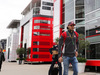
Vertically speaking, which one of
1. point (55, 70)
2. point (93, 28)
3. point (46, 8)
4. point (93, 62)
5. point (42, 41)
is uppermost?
point (46, 8)

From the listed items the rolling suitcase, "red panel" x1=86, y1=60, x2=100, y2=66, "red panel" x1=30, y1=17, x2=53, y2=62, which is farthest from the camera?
"red panel" x1=30, y1=17, x2=53, y2=62

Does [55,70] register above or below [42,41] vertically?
below

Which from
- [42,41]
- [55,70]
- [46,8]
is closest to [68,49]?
[55,70]

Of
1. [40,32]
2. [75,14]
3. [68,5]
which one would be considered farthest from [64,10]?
[40,32]

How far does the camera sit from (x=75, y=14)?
17656 millimetres

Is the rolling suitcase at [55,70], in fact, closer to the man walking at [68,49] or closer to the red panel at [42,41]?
the man walking at [68,49]

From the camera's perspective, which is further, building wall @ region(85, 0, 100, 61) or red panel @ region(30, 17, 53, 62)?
red panel @ region(30, 17, 53, 62)

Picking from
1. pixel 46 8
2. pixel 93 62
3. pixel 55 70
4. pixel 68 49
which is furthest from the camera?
pixel 46 8

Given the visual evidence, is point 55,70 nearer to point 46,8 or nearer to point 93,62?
point 93,62

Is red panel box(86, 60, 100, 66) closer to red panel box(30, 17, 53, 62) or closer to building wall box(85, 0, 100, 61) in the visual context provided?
building wall box(85, 0, 100, 61)

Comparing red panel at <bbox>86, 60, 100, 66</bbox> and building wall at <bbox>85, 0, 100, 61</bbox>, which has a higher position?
building wall at <bbox>85, 0, 100, 61</bbox>

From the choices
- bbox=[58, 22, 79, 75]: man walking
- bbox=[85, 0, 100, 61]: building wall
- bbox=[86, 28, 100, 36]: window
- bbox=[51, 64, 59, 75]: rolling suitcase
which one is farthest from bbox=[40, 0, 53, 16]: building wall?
bbox=[58, 22, 79, 75]: man walking

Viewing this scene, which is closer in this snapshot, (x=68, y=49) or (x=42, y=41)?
(x=68, y=49)

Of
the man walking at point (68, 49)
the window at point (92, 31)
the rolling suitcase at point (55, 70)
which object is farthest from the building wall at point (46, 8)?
the man walking at point (68, 49)
